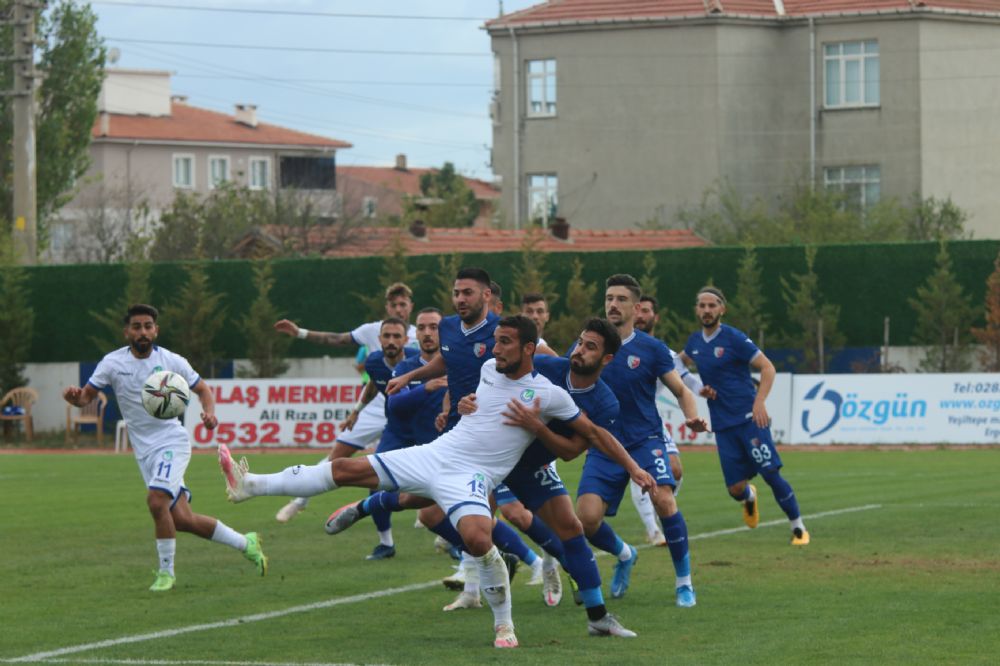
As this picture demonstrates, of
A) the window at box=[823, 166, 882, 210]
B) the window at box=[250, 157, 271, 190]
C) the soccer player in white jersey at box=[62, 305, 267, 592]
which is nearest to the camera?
the soccer player in white jersey at box=[62, 305, 267, 592]

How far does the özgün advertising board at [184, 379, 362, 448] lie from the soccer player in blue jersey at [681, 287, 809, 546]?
16950 millimetres

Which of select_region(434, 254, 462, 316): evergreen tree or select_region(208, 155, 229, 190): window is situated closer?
select_region(434, 254, 462, 316): evergreen tree

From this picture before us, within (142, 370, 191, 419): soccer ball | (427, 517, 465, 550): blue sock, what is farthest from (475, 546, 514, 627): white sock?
(142, 370, 191, 419): soccer ball

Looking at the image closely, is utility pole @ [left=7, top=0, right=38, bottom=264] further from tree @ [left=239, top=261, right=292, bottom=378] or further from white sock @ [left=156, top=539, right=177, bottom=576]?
white sock @ [left=156, top=539, right=177, bottom=576]

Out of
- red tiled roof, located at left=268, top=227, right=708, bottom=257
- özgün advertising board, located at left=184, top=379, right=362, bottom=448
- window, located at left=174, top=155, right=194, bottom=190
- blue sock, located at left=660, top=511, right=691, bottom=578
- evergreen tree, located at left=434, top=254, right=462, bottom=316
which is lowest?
özgün advertising board, located at left=184, top=379, right=362, bottom=448

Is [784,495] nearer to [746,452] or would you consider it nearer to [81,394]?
[746,452]

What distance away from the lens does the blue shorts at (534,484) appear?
10.8 meters

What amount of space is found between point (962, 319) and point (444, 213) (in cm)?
3450

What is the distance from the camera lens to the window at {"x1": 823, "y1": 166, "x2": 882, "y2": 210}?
52000 millimetres

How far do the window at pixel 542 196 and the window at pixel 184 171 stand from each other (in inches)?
1452

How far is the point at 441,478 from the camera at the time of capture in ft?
33.0

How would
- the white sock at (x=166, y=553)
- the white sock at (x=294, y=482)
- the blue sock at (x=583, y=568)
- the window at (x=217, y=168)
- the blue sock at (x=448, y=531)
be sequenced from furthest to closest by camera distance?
1. the window at (x=217, y=168)
2. the white sock at (x=166, y=553)
3. the blue sock at (x=448, y=531)
4. the blue sock at (x=583, y=568)
5. the white sock at (x=294, y=482)

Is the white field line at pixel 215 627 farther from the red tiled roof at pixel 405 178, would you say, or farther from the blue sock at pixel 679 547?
the red tiled roof at pixel 405 178

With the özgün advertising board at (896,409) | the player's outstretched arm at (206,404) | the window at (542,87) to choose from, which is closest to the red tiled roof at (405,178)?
the window at (542,87)
